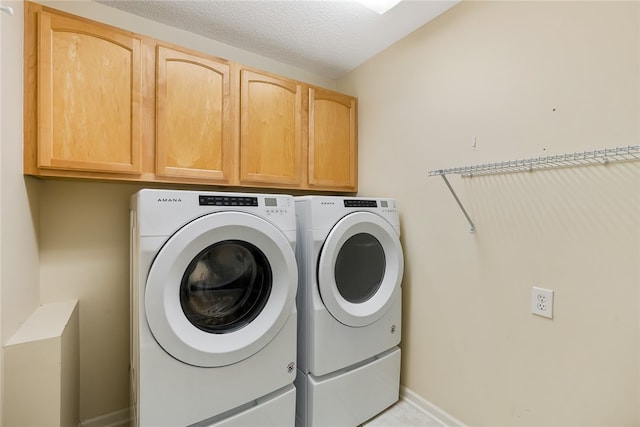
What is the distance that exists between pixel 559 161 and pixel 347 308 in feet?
3.85

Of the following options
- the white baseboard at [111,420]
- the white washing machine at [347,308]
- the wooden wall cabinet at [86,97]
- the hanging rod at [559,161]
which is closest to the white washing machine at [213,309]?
the white washing machine at [347,308]

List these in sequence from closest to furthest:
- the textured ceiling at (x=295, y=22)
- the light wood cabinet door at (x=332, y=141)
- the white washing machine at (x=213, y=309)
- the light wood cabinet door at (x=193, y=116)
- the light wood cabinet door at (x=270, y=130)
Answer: the white washing machine at (x=213, y=309)
the light wood cabinet door at (x=193, y=116)
the textured ceiling at (x=295, y=22)
the light wood cabinet door at (x=270, y=130)
the light wood cabinet door at (x=332, y=141)

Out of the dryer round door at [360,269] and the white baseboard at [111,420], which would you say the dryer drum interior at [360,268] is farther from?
the white baseboard at [111,420]

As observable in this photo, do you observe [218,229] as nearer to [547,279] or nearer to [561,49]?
[547,279]

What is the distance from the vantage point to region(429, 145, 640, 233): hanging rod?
1.03m

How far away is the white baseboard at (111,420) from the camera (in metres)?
1.59

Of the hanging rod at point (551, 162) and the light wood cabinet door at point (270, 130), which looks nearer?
the hanging rod at point (551, 162)

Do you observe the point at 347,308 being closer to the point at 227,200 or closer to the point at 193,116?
the point at 227,200

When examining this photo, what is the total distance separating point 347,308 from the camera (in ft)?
5.22

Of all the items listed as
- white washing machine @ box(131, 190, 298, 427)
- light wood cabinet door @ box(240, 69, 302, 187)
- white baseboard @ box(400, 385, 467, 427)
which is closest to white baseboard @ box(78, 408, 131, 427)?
white washing machine @ box(131, 190, 298, 427)

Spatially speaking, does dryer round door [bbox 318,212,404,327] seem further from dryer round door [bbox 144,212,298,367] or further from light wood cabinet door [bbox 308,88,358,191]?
light wood cabinet door [bbox 308,88,358,191]

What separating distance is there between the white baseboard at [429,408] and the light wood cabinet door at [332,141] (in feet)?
4.64

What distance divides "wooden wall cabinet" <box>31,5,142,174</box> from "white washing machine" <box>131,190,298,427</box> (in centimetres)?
31

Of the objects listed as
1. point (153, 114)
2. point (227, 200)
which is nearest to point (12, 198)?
point (153, 114)
